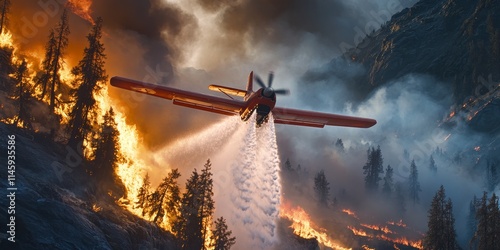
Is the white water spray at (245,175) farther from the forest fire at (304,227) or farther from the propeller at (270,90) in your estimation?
the forest fire at (304,227)

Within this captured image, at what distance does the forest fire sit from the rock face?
46196 mm

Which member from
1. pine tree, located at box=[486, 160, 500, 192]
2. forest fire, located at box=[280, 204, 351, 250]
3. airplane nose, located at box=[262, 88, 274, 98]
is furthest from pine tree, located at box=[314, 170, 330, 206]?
airplane nose, located at box=[262, 88, 274, 98]

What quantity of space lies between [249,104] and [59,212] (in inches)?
720

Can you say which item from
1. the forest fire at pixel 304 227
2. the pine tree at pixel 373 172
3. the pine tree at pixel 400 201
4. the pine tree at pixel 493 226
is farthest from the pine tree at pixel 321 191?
the pine tree at pixel 493 226

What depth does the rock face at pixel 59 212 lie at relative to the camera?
80.3 ft

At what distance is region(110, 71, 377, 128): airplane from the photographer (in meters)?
36.7

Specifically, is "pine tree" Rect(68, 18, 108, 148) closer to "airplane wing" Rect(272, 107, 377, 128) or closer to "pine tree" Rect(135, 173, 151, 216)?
"pine tree" Rect(135, 173, 151, 216)

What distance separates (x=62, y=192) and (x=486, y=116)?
19828 centimetres

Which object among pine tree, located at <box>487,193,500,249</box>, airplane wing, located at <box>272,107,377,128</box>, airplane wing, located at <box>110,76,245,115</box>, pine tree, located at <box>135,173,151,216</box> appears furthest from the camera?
pine tree, located at <box>487,193,500,249</box>

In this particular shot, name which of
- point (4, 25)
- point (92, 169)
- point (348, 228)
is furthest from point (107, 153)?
point (348, 228)

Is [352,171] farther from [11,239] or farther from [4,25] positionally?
[11,239]

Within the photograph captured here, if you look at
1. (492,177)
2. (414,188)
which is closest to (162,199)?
(414,188)

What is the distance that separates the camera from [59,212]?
27.1 metres

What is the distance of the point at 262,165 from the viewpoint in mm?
50750
